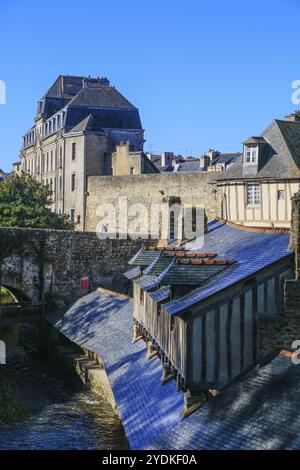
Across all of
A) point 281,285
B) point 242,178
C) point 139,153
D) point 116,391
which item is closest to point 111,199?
point 139,153

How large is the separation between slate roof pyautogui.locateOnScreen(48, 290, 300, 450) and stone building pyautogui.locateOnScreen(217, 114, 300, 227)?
1336cm

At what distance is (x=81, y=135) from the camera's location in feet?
153

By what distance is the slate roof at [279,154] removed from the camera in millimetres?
28281

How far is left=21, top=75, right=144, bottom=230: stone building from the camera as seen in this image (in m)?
46.6

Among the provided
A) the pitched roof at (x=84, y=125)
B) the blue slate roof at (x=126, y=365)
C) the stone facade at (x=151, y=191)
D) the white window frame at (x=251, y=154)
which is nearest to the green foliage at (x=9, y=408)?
the blue slate roof at (x=126, y=365)

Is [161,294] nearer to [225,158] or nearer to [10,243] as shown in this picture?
[10,243]

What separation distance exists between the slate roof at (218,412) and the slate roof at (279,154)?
45.2 feet

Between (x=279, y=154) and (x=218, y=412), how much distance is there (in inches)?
762

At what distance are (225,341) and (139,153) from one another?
34.0 meters

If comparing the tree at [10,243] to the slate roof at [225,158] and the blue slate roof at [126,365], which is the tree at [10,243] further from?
the slate roof at [225,158]

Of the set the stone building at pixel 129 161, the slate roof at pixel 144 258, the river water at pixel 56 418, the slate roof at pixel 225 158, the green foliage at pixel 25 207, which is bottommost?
the river water at pixel 56 418

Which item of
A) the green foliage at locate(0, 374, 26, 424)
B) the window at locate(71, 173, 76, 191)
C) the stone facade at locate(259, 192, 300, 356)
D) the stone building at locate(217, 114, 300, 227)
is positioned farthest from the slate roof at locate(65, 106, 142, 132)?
the stone facade at locate(259, 192, 300, 356)

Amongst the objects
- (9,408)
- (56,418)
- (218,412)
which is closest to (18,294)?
(9,408)
